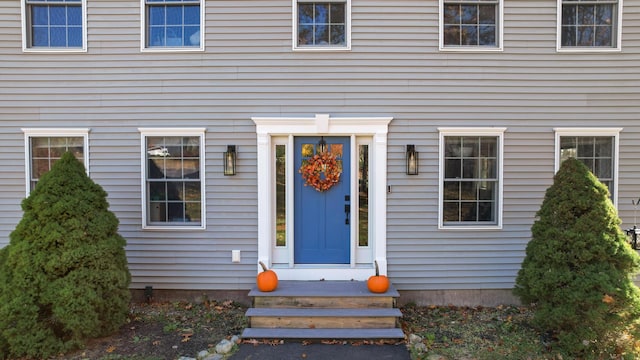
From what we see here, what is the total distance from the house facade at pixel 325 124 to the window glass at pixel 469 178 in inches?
1.1

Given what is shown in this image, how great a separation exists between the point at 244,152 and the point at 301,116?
97 cm

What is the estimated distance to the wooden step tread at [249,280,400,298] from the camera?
509 cm

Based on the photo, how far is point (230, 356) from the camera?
4363 millimetres

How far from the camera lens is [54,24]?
5.88 metres

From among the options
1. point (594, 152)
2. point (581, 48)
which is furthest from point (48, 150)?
point (594, 152)

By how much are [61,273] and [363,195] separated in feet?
12.7

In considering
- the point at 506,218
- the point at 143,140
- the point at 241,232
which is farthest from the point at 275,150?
the point at 506,218

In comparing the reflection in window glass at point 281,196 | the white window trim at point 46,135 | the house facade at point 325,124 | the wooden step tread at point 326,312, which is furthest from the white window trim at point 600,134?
the white window trim at point 46,135

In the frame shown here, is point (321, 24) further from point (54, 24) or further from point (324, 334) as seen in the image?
point (324, 334)

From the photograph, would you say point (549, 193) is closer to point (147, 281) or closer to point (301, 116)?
point (301, 116)

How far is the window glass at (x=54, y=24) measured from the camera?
5.86 meters

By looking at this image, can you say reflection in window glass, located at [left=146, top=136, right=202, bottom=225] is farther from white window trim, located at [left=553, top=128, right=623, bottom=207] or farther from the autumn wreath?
white window trim, located at [left=553, top=128, right=623, bottom=207]

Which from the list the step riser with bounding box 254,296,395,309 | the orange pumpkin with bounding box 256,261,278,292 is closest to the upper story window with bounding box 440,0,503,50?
the step riser with bounding box 254,296,395,309

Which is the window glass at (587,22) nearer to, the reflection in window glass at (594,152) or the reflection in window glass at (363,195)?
→ the reflection in window glass at (594,152)
